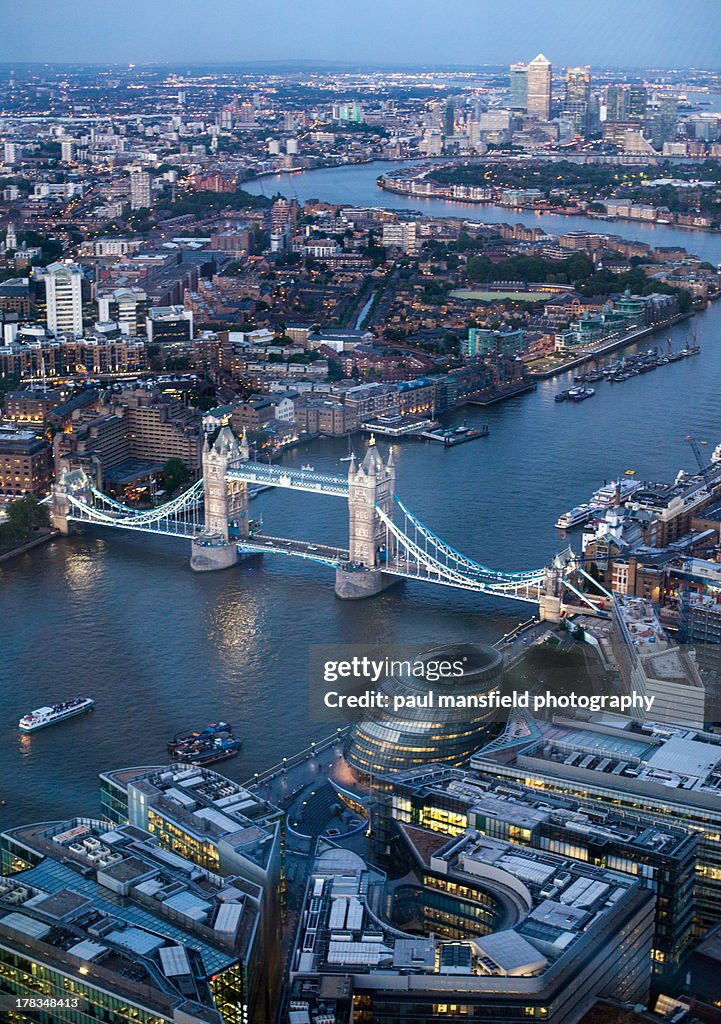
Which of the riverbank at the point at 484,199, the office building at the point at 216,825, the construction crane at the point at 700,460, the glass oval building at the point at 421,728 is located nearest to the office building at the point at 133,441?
the construction crane at the point at 700,460

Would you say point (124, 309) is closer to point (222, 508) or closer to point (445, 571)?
point (222, 508)

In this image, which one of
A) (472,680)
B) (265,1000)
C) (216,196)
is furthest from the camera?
(216,196)

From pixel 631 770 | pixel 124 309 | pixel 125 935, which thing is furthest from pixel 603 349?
pixel 125 935

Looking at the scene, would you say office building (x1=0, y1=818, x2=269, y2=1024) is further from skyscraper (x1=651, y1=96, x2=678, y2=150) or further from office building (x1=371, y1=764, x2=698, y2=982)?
skyscraper (x1=651, y1=96, x2=678, y2=150)

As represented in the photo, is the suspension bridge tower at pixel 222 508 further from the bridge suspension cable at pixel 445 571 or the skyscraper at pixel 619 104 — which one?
the skyscraper at pixel 619 104

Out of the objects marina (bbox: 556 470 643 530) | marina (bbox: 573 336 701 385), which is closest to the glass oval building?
marina (bbox: 556 470 643 530)

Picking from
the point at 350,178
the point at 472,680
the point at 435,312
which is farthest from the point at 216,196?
the point at 472,680

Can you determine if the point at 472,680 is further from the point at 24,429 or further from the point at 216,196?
the point at 216,196
